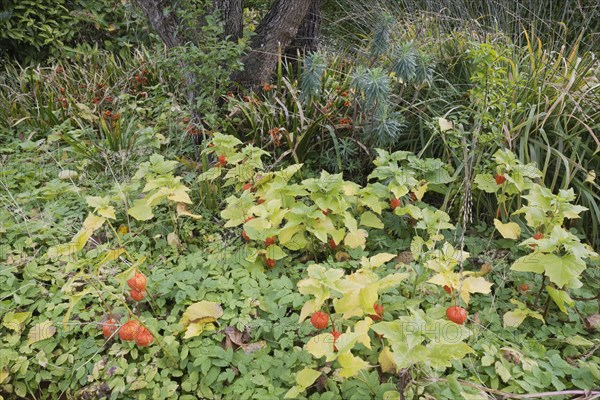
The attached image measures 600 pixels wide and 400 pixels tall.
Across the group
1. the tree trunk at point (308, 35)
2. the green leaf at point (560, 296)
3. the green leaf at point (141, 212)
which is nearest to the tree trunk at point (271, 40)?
the tree trunk at point (308, 35)

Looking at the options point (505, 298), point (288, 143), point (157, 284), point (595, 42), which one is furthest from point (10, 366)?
point (595, 42)

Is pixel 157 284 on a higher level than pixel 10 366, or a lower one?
higher

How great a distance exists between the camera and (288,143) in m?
2.85

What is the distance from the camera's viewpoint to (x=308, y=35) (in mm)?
3783

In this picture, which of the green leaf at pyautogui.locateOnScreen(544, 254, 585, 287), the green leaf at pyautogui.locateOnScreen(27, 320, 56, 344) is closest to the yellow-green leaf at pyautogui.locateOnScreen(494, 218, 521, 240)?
the green leaf at pyautogui.locateOnScreen(544, 254, 585, 287)

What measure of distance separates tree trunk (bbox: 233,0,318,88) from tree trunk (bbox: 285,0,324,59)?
0.25 m

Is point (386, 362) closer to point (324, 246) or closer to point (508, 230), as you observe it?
point (324, 246)

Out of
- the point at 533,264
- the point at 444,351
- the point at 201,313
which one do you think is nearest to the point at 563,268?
the point at 533,264

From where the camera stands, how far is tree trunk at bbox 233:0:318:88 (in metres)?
3.37

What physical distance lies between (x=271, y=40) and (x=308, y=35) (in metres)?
0.50

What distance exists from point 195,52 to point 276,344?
5.83ft

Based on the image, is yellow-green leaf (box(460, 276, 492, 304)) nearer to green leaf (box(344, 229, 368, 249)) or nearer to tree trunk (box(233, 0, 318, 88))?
green leaf (box(344, 229, 368, 249))

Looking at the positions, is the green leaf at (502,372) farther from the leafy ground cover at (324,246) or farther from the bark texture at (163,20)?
the bark texture at (163,20)

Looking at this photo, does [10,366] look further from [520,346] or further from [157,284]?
[520,346]
